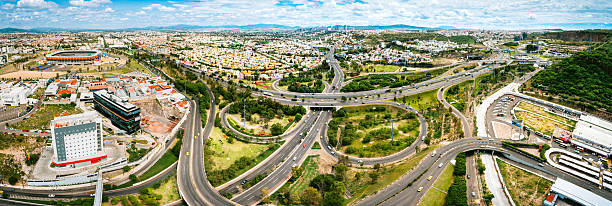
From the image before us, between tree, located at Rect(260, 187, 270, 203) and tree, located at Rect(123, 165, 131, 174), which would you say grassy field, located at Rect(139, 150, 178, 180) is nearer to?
tree, located at Rect(123, 165, 131, 174)

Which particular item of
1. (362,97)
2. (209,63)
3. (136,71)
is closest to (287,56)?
(209,63)

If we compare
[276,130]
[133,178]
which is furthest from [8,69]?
[276,130]

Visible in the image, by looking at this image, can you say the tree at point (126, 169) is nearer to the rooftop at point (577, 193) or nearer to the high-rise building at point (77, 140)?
the high-rise building at point (77, 140)

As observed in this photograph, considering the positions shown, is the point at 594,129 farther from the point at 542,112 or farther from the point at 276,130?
the point at 276,130

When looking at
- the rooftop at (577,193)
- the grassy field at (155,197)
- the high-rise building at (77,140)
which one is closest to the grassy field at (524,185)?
the rooftop at (577,193)

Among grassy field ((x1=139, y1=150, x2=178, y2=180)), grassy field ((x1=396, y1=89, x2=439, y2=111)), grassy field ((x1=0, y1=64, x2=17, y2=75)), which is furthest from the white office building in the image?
grassy field ((x1=0, y1=64, x2=17, y2=75))

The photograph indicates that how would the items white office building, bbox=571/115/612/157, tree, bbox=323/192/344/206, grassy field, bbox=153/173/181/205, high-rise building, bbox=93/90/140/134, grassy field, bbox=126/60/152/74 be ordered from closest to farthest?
tree, bbox=323/192/344/206, grassy field, bbox=153/173/181/205, white office building, bbox=571/115/612/157, high-rise building, bbox=93/90/140/134, grassy field, bbox=126/60/152/74
